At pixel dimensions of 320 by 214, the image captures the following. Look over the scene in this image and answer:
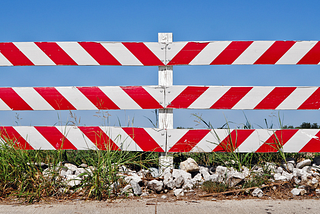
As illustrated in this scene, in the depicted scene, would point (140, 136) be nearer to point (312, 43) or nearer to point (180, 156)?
point (180, 156)

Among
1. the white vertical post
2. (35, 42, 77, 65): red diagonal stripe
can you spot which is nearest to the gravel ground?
the white vertical post

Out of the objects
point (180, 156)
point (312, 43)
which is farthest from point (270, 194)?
point (312, 43)

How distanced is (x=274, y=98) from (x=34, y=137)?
3.61 m

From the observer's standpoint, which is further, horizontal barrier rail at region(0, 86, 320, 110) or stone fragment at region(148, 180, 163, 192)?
horizontal barrier rail at region(0, 86, 320, 110)

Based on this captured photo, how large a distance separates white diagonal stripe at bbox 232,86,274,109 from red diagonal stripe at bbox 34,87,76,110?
2.46m

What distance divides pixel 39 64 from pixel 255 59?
321cm

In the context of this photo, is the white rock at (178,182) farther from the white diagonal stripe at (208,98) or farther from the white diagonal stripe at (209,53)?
the white diagonal stripe at (209,53)

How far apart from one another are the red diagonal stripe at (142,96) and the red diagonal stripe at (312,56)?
2.23 meters

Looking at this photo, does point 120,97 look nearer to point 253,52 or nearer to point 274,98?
point 253,52

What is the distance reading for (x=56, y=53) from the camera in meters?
4.18

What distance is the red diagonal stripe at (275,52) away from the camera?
412 centimetres

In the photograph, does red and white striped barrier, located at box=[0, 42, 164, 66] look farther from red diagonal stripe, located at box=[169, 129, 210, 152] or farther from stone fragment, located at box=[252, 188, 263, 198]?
stone fragment, located at box=[252, 188, 263, 198]

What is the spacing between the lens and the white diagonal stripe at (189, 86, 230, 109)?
4043mm

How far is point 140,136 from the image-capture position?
13.3 feet
